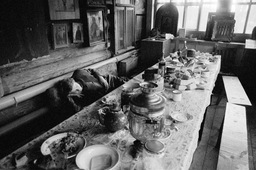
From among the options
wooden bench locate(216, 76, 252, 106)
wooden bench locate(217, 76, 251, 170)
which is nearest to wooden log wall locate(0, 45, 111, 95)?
wooden bench locate(217, 76, 251, 170)

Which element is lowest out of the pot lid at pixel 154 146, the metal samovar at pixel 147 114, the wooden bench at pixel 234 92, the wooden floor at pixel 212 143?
the wooden floor at pixel 212 143

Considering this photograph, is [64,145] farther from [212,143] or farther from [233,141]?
[212,143]

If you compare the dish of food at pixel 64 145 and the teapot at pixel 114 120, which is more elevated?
the teapot at pixel 114 120

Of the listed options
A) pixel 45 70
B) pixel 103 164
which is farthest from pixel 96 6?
pixel 103 164

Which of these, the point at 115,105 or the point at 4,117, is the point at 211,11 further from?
the point at 4,117

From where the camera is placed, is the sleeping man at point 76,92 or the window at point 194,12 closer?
the sleeping man at point 76,92

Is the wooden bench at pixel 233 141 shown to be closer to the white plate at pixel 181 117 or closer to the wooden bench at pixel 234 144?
the wooden bench at pixel 234 144

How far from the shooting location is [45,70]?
409 cm

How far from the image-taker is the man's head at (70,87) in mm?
3752

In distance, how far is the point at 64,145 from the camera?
1.67 m

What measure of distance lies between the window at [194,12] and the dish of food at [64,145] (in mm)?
7445

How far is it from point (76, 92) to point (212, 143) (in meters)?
2.81

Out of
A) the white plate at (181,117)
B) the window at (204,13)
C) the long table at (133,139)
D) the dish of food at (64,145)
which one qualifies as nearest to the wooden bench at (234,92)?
the long table at (133,139)

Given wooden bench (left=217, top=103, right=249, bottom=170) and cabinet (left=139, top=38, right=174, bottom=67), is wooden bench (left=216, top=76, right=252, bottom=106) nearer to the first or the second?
wooden bench (left=217, top=103, right=249, bottom=170)
